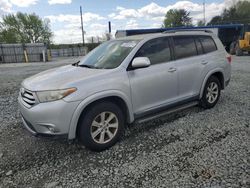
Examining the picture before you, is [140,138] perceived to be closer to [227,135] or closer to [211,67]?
[227,135]

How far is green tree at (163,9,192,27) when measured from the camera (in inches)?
2992

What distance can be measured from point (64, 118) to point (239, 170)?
233 centimetres

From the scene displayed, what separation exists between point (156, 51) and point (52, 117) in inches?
84.6

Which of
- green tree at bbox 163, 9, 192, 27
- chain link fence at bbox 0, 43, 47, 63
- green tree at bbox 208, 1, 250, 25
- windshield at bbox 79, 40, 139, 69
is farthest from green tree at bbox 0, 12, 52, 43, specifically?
windshield at bbox 79, 40, 139, 69

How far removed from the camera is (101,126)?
3.32 meters

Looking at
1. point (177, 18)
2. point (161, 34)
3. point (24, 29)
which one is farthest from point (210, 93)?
point (177, 18)

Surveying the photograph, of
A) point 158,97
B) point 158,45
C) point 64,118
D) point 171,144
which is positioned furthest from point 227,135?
point 64,118

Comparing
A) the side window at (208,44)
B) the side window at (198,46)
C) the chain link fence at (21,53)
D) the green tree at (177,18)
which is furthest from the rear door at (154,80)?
the green tree at (177,18)

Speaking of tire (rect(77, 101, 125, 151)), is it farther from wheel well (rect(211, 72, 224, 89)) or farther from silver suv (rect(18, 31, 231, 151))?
wheel well (rect(211, 72, 224, 89))

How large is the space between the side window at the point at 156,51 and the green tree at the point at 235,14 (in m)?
67.4

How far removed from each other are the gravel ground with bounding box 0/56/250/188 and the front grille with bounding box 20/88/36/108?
796mm

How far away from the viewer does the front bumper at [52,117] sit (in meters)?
2.91

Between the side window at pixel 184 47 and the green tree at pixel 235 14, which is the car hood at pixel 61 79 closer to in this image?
the side window at pixel 184 47

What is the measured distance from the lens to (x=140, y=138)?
375cm
